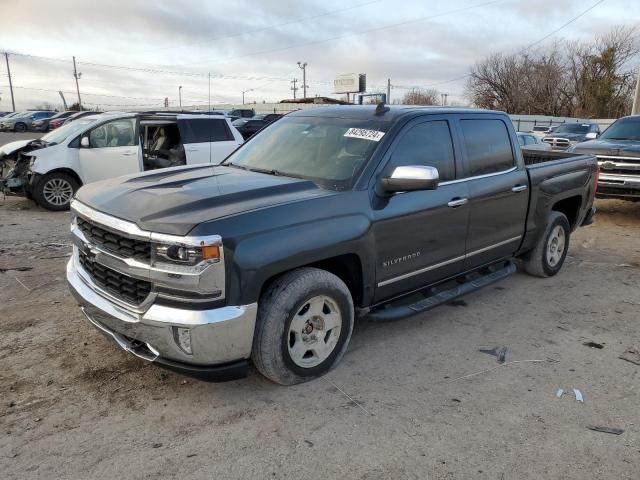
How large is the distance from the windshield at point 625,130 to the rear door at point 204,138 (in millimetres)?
7510

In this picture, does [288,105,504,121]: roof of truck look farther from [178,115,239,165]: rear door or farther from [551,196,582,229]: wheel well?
[178,115,239,165]: rear door

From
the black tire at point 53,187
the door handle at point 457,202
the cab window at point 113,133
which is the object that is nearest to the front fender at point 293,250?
the door handle at point 457,202

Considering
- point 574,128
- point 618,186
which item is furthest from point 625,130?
point 574,128

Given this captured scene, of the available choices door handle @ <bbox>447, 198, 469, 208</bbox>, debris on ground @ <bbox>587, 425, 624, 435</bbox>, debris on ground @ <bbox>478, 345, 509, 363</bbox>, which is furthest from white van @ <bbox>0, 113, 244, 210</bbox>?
debris on ground @ <bbox>587, 425, 624, 435</bbox>

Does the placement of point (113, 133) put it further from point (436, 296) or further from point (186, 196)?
point (436, 296)

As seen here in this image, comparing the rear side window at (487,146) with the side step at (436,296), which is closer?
the side step at (436,296)

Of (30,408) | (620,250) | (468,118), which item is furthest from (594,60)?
(30,408)

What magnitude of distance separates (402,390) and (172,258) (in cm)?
175

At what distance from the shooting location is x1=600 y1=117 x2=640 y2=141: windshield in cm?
1005

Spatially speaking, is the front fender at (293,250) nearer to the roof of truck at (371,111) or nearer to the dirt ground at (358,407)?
the dirt ground at (358,407)

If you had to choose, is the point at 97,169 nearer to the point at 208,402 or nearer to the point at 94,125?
the point at 94,125

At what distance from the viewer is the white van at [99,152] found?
30.2 feet

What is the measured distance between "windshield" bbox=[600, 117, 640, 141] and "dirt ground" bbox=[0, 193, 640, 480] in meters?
6.61

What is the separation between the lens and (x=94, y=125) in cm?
948
